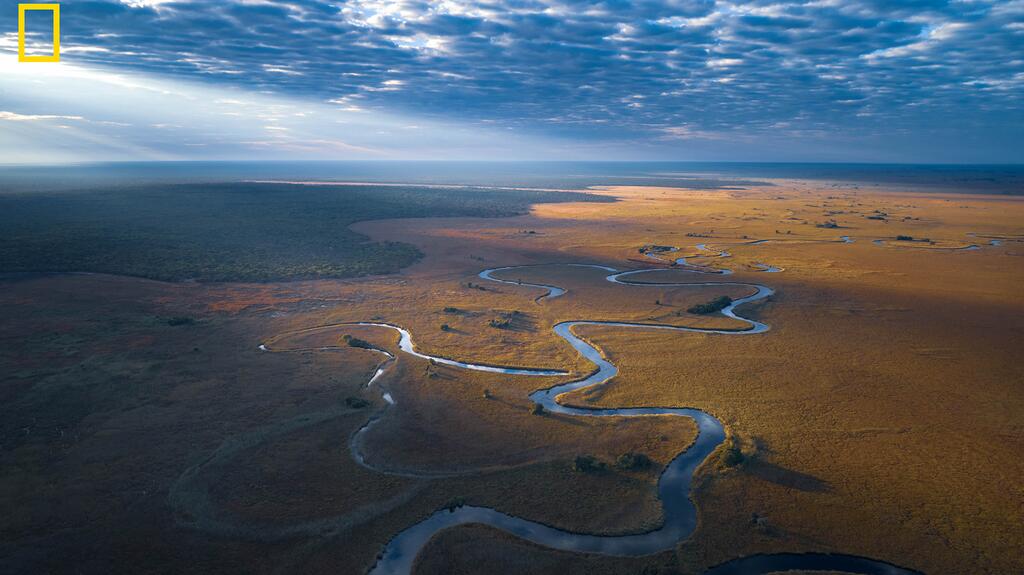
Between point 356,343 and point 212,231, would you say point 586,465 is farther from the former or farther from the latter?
point 212,231

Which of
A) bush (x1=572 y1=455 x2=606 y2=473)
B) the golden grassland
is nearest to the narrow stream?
the golden grassland

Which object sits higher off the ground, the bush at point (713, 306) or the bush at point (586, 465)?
the bush at point (713, 306)

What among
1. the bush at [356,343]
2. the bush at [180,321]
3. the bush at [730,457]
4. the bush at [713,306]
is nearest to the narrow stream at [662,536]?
the bush at [730,457]

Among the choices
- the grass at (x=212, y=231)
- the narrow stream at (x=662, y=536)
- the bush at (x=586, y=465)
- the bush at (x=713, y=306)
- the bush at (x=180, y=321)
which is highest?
the grass at (x=212, y=231)

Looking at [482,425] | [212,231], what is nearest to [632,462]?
[482,425]

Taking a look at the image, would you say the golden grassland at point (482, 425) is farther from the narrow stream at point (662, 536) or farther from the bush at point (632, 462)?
the bush at point (632, 462)

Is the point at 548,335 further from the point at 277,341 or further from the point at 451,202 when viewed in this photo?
the point at 451,202

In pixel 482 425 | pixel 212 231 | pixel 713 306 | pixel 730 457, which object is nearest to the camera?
pixel 730 457
